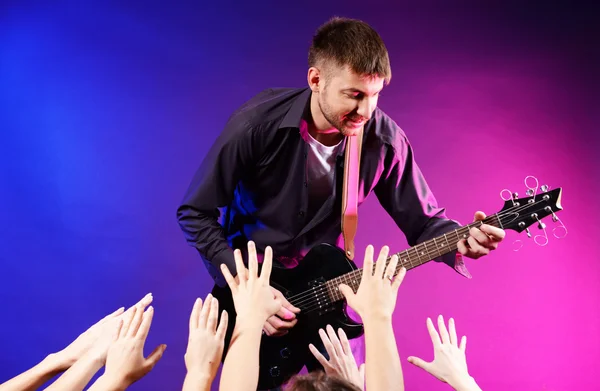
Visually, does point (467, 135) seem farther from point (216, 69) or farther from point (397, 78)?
point (216, 69)

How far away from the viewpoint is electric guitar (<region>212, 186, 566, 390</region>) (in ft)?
7.64

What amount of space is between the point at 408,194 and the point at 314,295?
61cm

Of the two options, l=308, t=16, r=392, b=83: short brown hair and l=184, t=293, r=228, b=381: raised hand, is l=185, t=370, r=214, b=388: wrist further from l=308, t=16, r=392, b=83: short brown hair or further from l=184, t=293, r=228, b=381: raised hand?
l=308, t=16, r=392, b=83: short brown hair

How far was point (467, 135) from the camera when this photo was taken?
3.47m

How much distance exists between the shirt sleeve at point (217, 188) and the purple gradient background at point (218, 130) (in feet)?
3.18

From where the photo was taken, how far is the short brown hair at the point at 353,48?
2.23m

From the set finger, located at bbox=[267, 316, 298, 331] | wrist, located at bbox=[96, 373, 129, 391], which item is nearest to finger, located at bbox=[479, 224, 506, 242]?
finger, located at bbox=[267, 316, 298, 331]

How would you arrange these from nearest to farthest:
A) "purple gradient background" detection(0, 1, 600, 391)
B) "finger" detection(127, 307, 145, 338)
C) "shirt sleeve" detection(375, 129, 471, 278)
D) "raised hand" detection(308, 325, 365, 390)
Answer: "finger" detection(127, 307, 145, 338)
"raised hand" detection(308, 325, 365, 390)
"shirt sleeve" detection(375, 129, 471, 278)
"purple gradient background" detection(0, 1, 600, 391)

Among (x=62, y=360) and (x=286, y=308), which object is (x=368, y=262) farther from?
(x=62, y=360)

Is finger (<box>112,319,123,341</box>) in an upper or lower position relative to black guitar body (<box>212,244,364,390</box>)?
lower

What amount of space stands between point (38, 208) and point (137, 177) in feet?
1.76

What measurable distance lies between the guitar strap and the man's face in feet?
0.38

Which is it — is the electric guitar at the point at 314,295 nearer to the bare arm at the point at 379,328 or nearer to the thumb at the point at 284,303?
the thumb at the point at 284,303

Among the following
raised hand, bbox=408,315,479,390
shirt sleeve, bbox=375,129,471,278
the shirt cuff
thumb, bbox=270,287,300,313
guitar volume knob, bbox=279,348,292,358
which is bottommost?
raised hand, bbox=408,315,479,390
